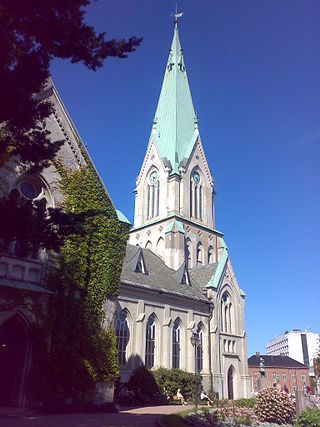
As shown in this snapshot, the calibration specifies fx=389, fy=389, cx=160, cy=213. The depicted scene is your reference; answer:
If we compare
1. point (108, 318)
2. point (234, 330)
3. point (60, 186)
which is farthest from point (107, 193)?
point (234, 330)

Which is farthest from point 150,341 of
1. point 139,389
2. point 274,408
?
point 274,408

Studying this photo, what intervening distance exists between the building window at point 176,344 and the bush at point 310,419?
55.1 ft

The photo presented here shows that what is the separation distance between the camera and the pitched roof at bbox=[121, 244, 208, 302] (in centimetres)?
2952

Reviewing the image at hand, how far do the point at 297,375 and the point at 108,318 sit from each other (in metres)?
77.5

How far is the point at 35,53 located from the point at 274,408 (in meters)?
17.6

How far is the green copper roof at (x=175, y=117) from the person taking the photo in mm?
49312

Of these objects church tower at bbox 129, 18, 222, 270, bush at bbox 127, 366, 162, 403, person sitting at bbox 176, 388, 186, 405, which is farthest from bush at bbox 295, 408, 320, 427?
church tower at bbox 129, 18, 222, 270

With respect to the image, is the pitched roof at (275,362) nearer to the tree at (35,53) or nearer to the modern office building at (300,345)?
the modern office building at (300,345)

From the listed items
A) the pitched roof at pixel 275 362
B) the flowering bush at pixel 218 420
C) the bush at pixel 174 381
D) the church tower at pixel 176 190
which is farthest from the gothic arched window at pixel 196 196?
the pitched roof at pixel 275 362

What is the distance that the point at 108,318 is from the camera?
21188mm

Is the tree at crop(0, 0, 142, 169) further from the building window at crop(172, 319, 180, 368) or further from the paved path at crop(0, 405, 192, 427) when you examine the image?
the building window at crop(172, 319, 180, 368)

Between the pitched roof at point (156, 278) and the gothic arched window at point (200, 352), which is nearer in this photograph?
the pitched roof at point (156, 278)

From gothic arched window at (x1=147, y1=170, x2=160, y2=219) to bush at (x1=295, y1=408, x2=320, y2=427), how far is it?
33.7 metres

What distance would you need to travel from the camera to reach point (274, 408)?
59.0ft
